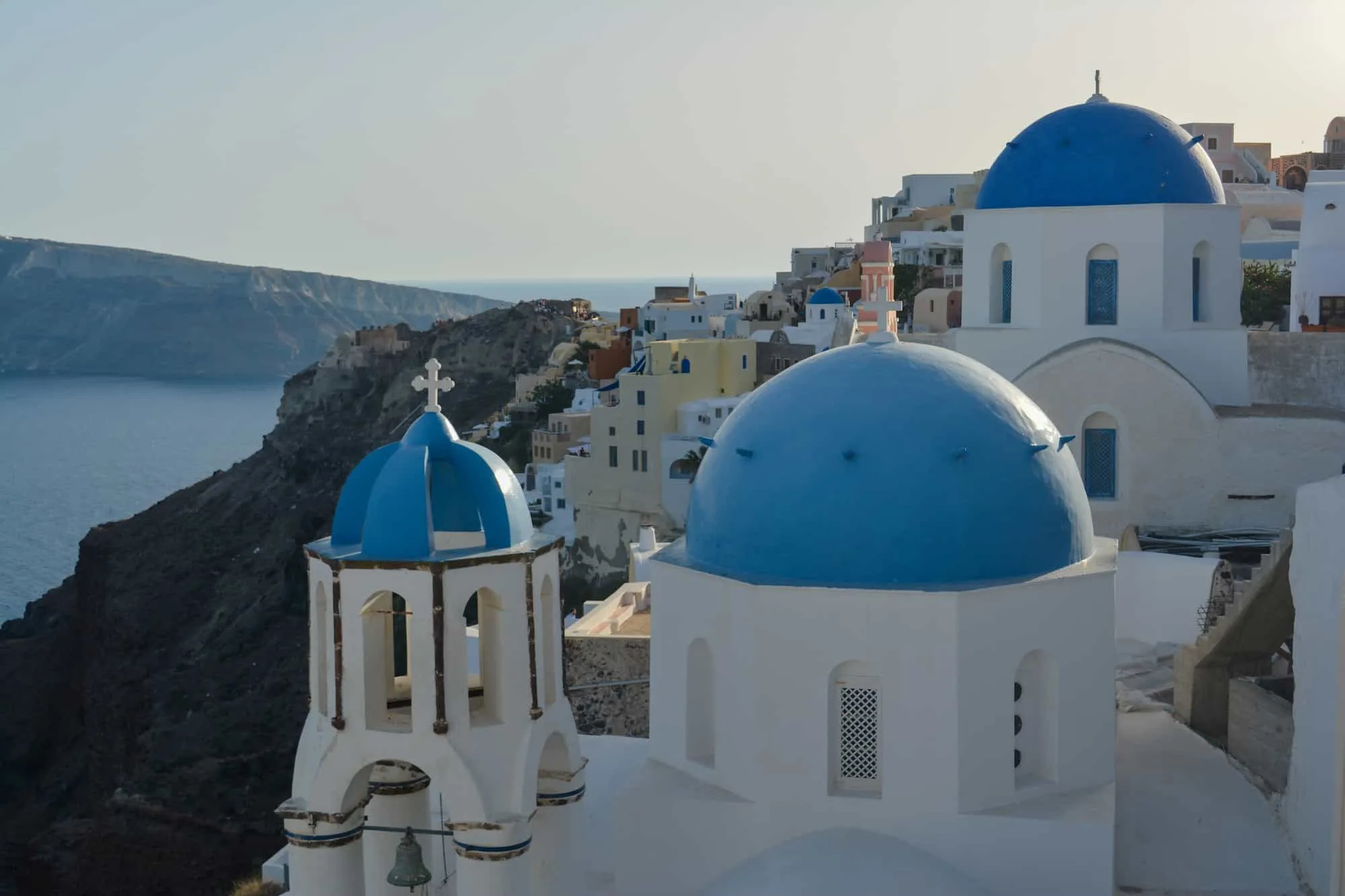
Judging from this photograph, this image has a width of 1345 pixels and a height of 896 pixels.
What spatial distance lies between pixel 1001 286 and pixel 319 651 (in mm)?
10593

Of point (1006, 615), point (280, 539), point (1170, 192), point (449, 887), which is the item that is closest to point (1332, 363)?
point (1170, 192)

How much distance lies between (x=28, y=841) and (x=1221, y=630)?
33394 millimetres

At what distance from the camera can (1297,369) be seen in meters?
18.5

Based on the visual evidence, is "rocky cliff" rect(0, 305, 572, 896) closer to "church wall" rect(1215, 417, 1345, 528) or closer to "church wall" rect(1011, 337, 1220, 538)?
"church wall" rect(1011, 337, 1220, 538)

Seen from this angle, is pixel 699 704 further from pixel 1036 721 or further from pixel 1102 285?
pixel 1102 285

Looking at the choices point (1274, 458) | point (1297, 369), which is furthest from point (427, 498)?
point (1297, 369)

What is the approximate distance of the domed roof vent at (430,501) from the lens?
27.1 ft

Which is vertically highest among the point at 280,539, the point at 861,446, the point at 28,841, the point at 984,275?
the point at 984,275

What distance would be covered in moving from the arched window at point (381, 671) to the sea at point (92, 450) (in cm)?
6011

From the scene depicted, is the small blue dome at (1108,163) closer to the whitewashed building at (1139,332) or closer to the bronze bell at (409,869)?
the whitewashed building at (1139,332)

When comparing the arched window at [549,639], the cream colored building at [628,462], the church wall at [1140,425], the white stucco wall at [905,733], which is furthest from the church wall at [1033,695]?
the cream colored building at [628,462]

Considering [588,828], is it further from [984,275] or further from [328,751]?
[984,275]

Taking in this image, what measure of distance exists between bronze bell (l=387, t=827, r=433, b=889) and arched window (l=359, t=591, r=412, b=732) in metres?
0.70

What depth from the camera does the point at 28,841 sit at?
3847cm
